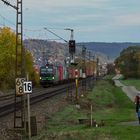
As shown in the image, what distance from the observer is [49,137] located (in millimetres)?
A: 23188

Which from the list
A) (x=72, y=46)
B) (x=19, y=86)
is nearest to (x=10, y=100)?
(x=72, y=46)

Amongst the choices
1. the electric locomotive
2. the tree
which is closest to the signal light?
the tree

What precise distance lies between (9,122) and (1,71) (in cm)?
5938

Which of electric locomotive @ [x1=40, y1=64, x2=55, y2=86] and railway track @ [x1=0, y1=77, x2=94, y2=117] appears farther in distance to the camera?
electric locomotive @ [x1=40, y1=64, x2=55, y2=86]

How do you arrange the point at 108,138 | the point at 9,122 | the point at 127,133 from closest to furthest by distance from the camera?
1. the point at 108,138
2. the point at 127,133
3. the point at 9,122

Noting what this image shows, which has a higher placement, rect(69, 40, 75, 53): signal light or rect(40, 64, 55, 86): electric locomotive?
rect(69, 40, 75, 53): signal light

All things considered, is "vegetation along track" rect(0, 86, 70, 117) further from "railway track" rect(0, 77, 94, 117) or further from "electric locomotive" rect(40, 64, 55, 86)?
"electric locomotive" rect(40, 64, 55, 86)

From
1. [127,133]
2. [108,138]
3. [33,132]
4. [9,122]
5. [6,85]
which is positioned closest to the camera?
[108,138]

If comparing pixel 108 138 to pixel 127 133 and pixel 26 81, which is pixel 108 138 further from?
pixel 26 81

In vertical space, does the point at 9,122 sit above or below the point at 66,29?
below

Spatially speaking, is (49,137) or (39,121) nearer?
(49,137)


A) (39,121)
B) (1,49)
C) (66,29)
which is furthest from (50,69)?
(39,121)

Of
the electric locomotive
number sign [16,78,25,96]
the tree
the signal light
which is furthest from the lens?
the electric locomotive

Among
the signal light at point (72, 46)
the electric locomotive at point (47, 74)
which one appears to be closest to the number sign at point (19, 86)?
the signal light at point (72, 46)
